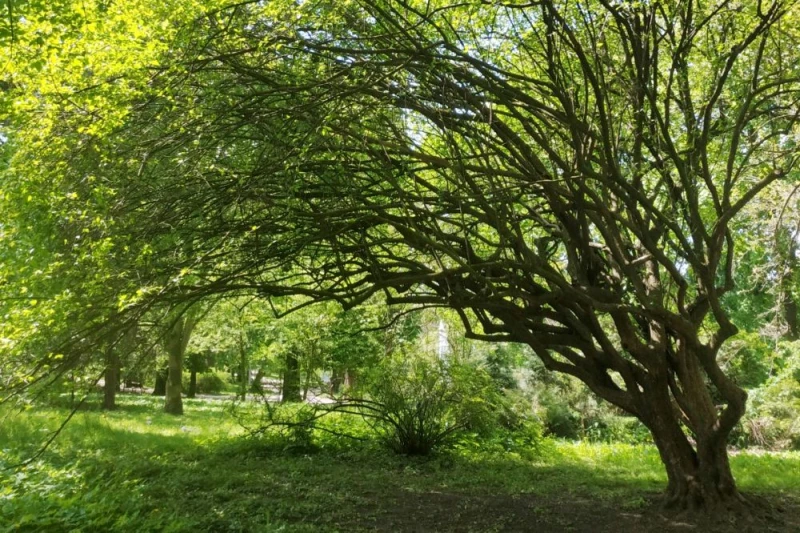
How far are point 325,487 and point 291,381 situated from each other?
5.13 metres

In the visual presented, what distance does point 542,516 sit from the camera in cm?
675

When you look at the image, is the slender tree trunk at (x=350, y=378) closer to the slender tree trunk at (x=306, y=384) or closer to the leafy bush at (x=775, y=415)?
the slender tree trunk at (x=306, y=384)

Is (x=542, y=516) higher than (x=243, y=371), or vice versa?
(x=243, y=371)

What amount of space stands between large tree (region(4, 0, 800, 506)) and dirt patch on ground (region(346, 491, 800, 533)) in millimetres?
375

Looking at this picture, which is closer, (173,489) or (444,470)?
(173,489)

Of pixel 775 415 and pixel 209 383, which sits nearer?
pixel 775 415

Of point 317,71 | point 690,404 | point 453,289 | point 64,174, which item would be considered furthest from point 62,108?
point 690,404

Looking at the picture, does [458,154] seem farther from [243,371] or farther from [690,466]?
[243,371]

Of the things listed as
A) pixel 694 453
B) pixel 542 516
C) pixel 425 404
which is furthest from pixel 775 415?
pixel 542 516

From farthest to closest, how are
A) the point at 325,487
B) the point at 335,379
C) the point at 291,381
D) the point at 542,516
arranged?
the point at 335,379
the point at 291,381
the point at 325,487
the point at 542,516

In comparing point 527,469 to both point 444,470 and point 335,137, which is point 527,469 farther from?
point 335,137

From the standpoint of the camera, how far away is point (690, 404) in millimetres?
6480

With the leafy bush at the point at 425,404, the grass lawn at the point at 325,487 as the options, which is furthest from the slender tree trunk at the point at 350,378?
the grass lawn at the point at 325,487

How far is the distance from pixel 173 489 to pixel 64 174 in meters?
4.20
